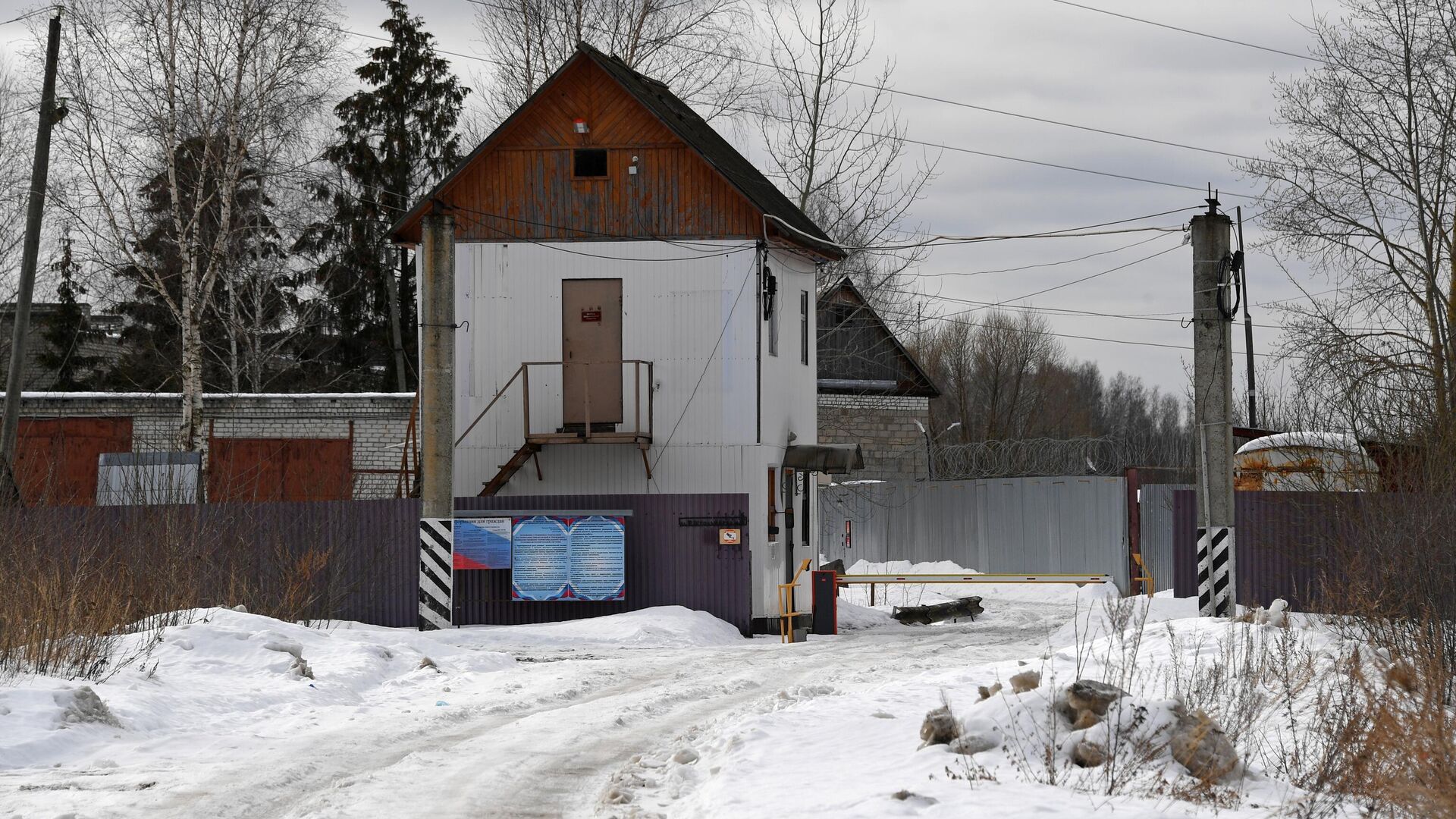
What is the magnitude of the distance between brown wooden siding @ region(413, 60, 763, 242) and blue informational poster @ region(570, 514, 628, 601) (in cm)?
519

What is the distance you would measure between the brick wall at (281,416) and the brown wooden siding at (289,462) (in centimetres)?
17

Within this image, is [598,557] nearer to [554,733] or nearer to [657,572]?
[657,572]

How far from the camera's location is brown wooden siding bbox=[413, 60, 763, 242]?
1002 inches

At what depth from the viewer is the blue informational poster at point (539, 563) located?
23.4 m

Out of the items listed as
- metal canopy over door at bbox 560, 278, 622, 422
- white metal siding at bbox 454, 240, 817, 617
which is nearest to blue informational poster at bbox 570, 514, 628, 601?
white metal siding at bbox 454, 240, 817, 617

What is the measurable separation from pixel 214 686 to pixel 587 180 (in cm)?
1399

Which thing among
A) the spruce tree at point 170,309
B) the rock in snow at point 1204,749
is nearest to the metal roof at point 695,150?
the spruce tree at point 170,309

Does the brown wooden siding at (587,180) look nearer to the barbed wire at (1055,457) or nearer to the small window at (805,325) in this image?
the small window at (805,325)

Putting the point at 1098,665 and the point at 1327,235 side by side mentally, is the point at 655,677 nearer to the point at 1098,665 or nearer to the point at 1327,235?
the point at 1098,665

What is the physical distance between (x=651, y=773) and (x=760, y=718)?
1.61 metres

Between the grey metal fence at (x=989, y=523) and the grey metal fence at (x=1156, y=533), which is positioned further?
the grey metal fence at (x=989, y=523)

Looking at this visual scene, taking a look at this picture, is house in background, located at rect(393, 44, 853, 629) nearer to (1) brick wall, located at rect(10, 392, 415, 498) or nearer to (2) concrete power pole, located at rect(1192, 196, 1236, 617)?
(2) concrete power pole, located at rect(1192, 196, 1236, 617)

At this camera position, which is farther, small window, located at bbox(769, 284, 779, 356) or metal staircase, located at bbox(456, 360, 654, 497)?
small window, located at bbox(769, 284, 779, 356)

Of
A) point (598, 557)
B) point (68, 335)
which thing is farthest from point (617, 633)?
point (68, 335)
